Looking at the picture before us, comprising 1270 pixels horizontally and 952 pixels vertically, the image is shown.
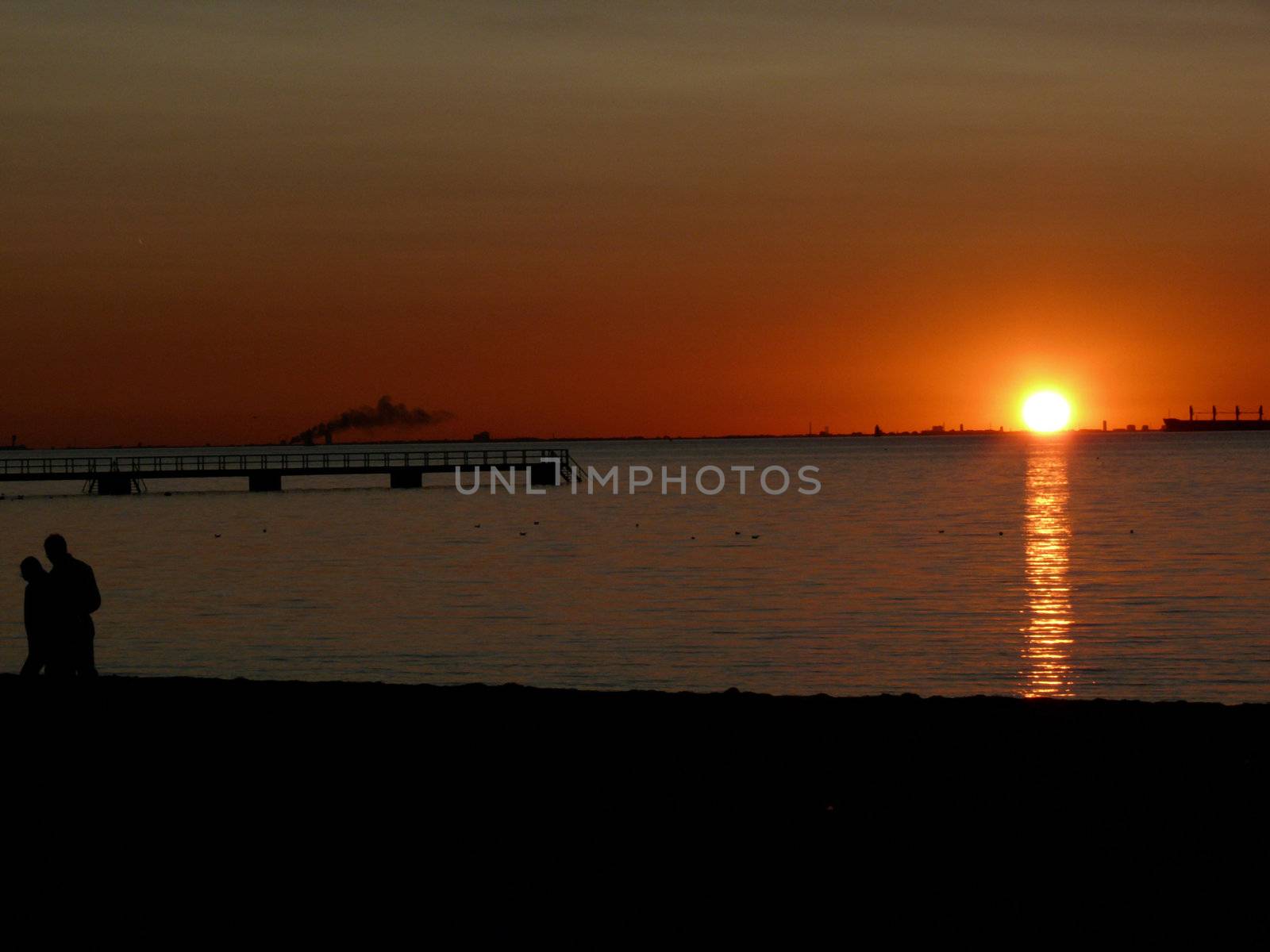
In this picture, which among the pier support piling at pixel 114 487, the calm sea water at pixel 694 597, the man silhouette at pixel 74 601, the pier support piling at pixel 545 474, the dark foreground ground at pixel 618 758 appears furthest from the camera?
the pier support piling at pixel 545 474

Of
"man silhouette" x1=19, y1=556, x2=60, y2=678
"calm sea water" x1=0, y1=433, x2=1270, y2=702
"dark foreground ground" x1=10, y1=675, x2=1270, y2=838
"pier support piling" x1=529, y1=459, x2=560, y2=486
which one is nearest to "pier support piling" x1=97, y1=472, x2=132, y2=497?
"calm sea water" x1=0, y1=433, x2=1270, y2=702

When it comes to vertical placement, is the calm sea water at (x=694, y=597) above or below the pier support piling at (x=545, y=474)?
below

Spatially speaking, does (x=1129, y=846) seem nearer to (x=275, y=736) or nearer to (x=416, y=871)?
(x=416, y=871)

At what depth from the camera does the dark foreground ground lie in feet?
33.1

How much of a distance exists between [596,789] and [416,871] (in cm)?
207

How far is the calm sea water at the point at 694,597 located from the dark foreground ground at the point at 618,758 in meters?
10.6

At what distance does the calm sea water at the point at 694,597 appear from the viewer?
2700 centimetres

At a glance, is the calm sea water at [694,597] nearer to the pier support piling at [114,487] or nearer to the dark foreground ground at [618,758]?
the dark foreground ground at [618,758]

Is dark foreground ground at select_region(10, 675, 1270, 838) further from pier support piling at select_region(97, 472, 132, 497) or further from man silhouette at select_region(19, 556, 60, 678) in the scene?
pier support piling at select_region(97, 472, 132, 497)

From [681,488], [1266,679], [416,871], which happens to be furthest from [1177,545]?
[681,488]

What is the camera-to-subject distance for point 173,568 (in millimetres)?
50344

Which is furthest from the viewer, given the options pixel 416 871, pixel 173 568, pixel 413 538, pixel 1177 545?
pixel 413 538

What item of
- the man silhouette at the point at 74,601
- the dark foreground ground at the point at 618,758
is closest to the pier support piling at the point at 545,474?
the man silhouette at the point at 74,601

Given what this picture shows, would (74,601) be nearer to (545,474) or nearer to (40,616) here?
(40,616)
